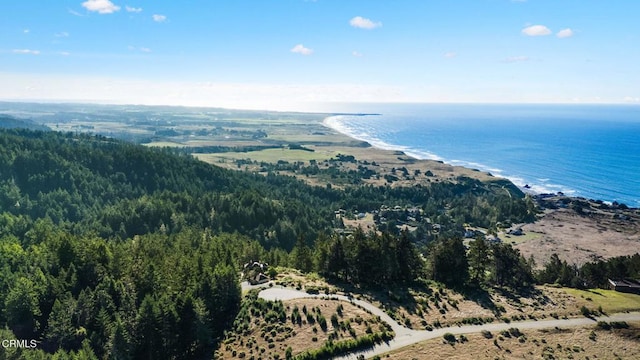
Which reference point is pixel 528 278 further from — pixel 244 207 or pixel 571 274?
pixel 244 207

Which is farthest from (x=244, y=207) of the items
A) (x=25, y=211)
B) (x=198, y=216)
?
(x=25, y=211)

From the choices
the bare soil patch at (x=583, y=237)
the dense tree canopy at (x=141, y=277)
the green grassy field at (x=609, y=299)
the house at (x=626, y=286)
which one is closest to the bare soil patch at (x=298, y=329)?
the dense tree canopy at (x=141, y=277)

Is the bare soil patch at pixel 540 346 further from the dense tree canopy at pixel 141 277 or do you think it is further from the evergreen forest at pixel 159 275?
the dense tree canopy at pixel 141 277

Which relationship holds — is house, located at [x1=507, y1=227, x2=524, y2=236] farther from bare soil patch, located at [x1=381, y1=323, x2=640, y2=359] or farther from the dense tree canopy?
bare soil patch, located at [x1=381, y1=323, x2=640, y2=359]

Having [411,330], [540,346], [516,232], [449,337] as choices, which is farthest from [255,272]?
[516,232]

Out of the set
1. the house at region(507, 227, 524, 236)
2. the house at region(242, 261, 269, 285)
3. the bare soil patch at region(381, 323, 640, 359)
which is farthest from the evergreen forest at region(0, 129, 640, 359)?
the house at region(507, 227, 524, 236)
